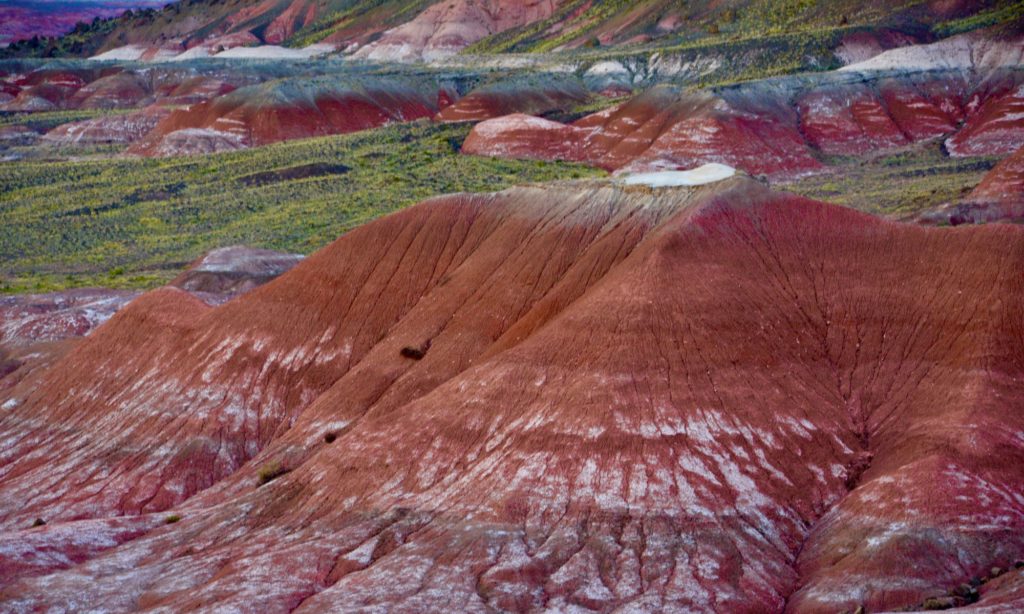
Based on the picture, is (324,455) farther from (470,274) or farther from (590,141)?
(590,141)

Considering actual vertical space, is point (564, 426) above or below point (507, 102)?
above

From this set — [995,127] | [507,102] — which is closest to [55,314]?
[995,127]

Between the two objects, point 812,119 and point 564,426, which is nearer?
point 564,426

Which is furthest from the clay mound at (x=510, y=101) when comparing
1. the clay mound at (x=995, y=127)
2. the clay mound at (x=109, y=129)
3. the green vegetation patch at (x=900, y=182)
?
the clay mound at (x=995, y=127)

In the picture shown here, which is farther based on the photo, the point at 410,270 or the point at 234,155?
the point at 234,155

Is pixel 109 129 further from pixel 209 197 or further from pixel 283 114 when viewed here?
pixel 209 197

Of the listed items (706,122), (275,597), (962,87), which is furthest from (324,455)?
(962,87)
